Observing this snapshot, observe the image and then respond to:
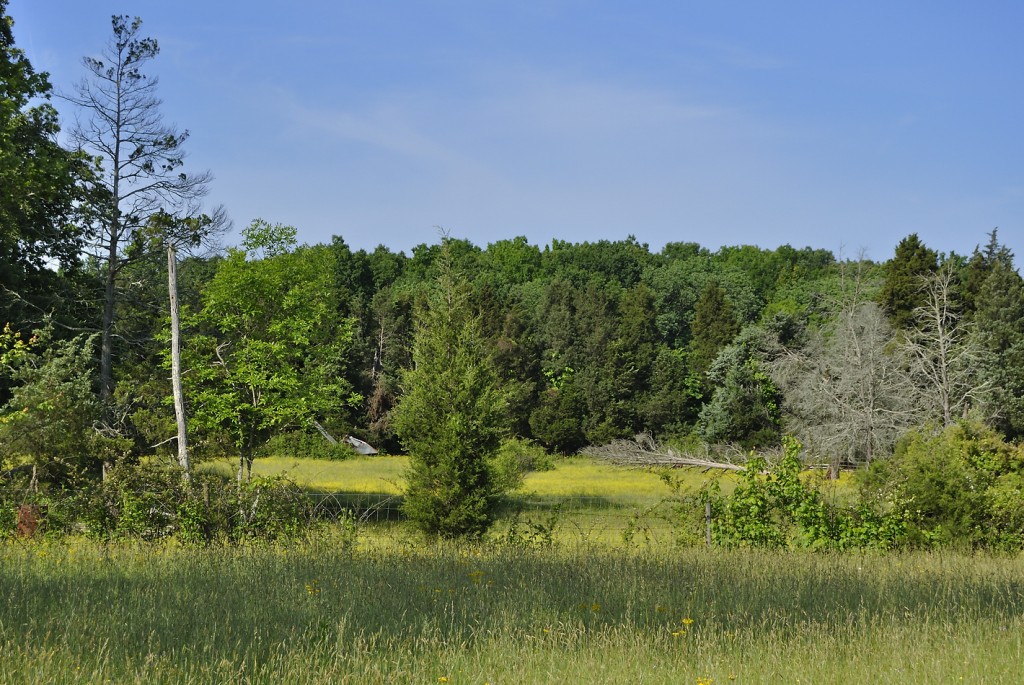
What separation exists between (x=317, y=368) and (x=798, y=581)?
843 inches

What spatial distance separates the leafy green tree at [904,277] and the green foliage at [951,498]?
35182mm

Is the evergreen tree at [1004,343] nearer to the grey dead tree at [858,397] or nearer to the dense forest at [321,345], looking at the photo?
the dense forest at [321,345]

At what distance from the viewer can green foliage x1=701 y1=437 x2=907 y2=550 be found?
13.8m

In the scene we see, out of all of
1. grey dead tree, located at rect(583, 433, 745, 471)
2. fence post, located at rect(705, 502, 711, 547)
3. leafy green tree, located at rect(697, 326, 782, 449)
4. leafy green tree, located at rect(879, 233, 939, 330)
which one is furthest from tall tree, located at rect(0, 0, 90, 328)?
leafy green tree, located at rect(879, 233, 939, 330)

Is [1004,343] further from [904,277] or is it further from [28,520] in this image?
[28,520]

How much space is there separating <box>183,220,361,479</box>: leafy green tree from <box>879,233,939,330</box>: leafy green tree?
32.0 metres

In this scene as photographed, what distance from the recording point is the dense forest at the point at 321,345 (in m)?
21.2

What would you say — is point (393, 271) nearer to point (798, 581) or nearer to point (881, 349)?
point (881, 349)

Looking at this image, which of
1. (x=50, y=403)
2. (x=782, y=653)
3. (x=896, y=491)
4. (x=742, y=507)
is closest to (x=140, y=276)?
(x=50, y=403)

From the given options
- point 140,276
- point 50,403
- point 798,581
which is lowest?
point 798,581

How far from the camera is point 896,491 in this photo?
14.5 metres

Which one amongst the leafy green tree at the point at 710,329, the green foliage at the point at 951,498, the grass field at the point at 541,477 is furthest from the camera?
the leafy green tree at the point at 710,329

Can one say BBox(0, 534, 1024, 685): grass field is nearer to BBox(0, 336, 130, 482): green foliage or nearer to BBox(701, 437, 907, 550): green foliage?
BBox(701, 437, 907, 550): green foliage

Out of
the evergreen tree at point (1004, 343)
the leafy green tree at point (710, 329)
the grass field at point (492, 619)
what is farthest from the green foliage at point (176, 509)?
the leafy green tree at point (710, 329)
